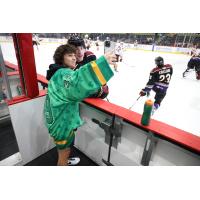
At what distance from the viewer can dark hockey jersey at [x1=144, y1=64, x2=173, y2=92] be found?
2723 millimetres

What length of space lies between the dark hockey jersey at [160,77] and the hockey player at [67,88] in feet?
6.74

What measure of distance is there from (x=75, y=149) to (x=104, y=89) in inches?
31.1

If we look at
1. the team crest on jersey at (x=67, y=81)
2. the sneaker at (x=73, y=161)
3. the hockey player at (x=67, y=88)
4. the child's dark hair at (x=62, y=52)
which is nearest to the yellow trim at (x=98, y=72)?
the hockey player at (x=67, y=88)

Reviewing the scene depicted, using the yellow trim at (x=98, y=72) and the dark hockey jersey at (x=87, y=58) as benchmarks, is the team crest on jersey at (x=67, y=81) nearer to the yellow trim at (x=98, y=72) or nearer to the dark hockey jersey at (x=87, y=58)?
the yellow trim at (x=98, y=72)

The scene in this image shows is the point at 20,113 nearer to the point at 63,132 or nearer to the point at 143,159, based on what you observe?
the point at 63,132

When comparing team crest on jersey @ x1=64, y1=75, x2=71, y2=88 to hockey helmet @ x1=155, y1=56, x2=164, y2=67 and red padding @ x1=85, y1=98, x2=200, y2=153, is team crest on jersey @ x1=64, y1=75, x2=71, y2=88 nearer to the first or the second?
red padding @ x1=85, y1=98, x2=200, y2=153

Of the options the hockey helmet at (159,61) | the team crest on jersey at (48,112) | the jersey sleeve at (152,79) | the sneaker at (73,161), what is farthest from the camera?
the jersey sleeve at (152,79)

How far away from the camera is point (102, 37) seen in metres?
14.1

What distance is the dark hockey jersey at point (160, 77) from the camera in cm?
272

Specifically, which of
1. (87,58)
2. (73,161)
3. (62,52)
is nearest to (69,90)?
(62,52)

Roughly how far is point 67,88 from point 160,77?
92.6 inches

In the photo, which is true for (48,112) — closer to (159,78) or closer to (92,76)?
(92,76)

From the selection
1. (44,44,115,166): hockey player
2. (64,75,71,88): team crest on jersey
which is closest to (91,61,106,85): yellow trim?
(44,44,115,166): hockey player

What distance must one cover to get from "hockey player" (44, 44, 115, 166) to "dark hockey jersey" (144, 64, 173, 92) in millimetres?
2055
